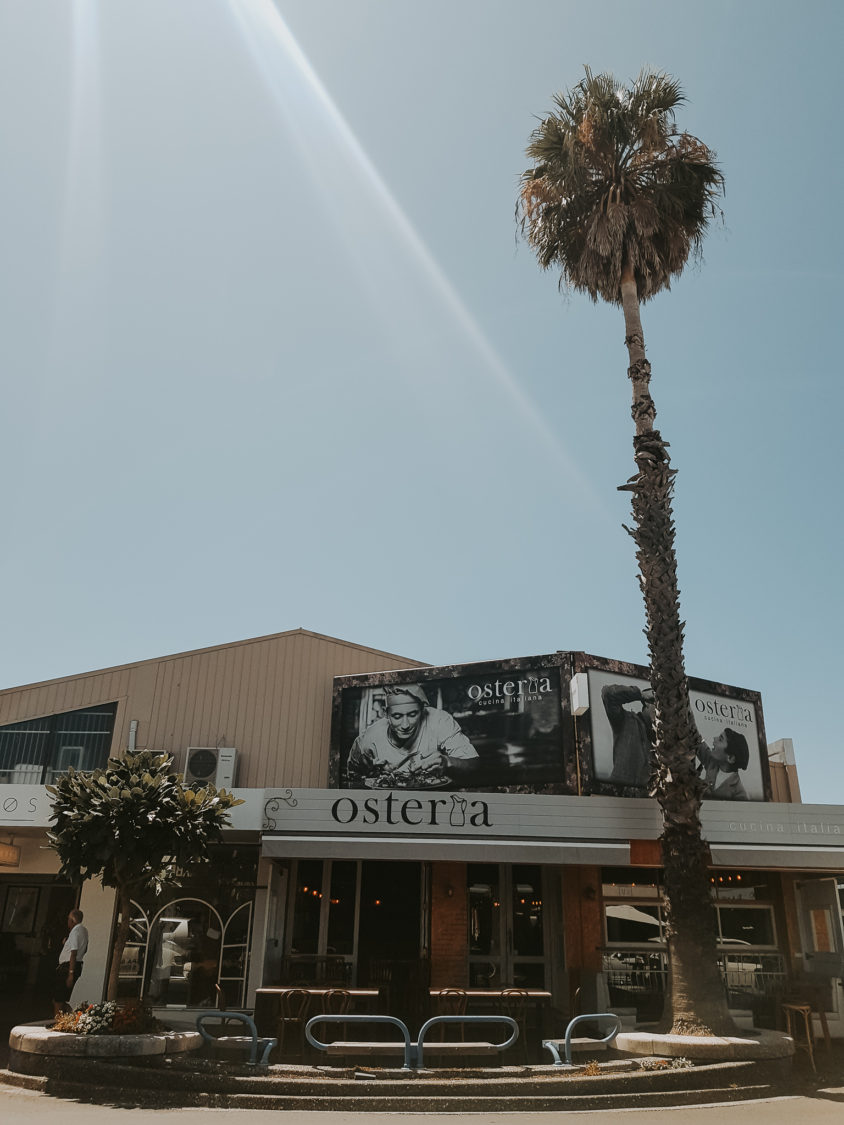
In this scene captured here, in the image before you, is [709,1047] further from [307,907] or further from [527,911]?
[307,907]

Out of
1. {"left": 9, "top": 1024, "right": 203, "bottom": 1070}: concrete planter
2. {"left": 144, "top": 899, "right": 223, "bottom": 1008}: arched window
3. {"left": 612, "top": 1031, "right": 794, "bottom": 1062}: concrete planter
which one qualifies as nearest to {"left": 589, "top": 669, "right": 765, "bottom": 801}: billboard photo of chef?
{"left": 612, "top": 1031, "right": 794, "bottom": 1062}: concrete planter

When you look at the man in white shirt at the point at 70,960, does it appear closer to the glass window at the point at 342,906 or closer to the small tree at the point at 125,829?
the small tree at the point at 125,829

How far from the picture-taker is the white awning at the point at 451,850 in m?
13.0

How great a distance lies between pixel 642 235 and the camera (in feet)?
45.7

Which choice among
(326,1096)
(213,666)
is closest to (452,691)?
(213,666)

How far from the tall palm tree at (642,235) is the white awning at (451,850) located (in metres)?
1.84

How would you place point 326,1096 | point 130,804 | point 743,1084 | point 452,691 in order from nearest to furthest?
1. point 326,1096
2. point 743,1084
3. point 130,804
4. point 452,691

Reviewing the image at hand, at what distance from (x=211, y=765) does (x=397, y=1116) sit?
33.3 ft

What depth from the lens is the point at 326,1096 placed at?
851 cm

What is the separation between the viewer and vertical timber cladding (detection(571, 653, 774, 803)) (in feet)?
54.6

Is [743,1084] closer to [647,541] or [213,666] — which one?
[647,541]

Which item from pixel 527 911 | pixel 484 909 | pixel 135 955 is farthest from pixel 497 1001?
pixel 135 955

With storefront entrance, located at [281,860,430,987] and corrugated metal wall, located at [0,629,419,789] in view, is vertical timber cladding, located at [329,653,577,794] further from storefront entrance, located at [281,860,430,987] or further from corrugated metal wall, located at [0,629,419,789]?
storefront entrance, located at [281,860,430,987]

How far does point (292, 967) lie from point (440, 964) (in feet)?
8.80
